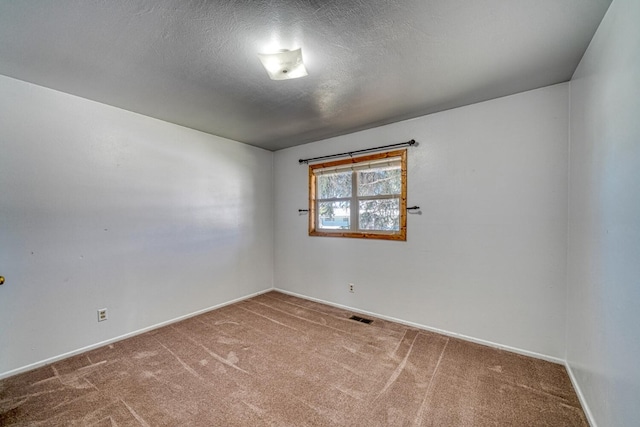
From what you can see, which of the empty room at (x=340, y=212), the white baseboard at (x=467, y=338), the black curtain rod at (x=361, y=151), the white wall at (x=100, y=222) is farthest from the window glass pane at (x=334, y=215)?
the white wall at (x=100, y=222)

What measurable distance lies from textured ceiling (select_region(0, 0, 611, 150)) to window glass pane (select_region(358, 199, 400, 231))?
1.21m

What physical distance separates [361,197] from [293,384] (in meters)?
2.37

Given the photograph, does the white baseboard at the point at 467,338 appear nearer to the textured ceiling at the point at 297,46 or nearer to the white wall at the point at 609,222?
the white wall at the point at 609,222

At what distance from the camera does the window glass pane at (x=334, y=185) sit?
12.2 ft

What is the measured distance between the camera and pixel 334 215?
151 inches

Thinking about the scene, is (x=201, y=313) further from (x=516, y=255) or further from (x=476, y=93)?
(x=476, y=93)

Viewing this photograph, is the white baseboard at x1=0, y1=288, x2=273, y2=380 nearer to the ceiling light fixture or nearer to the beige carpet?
the beige carpet

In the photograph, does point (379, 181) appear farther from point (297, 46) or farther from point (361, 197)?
point (297, 46)

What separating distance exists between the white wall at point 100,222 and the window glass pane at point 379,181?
6.58ft

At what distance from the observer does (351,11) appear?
55.6 inches

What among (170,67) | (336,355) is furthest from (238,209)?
(336,355)

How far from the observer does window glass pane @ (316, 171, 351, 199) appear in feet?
12.2

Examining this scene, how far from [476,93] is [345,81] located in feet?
4.28

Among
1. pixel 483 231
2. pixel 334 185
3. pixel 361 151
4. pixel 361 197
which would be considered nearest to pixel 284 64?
pixel 361 151
